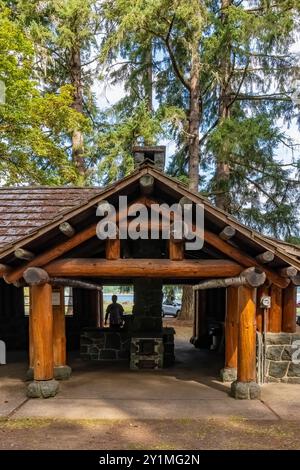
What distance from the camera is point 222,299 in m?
13.9

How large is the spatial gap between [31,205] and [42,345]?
478cm

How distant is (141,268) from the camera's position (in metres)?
7.43

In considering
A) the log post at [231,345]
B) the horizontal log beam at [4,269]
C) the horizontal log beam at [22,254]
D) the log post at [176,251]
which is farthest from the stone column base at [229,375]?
the horizontal log beam at [4,269]

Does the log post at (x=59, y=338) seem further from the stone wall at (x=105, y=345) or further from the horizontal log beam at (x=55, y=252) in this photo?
the stone wall at (x=105, y=345)

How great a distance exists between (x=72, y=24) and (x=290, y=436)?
775 inches

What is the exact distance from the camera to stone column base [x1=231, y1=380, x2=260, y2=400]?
7.35 meters

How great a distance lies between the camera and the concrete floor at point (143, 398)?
21.6 feet

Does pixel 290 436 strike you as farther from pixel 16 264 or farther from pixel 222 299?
pixel 222 299

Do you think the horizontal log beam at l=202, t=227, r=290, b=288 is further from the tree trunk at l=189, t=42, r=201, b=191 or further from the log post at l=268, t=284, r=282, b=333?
the tree trunk at l=189, t=42, r=201, b=191

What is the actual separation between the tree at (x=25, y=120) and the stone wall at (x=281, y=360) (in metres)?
11.7

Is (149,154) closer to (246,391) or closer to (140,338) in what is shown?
(140,338)

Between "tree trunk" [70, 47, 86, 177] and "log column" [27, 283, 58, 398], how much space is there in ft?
42.9

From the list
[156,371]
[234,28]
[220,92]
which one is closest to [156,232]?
[156,371]

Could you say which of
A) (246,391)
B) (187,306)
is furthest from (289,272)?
(187,306)
